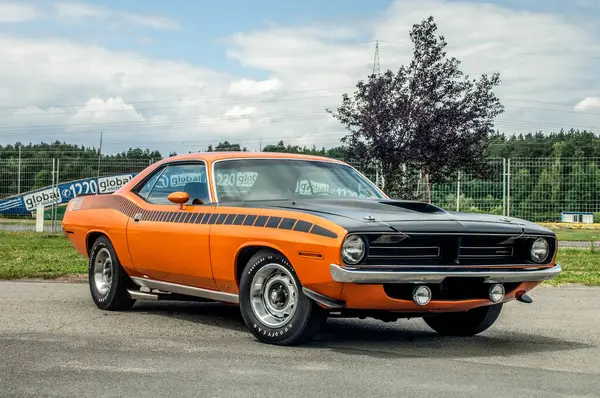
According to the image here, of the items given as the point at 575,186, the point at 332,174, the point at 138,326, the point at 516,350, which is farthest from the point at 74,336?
the point at 575,186

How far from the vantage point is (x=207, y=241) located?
24.8ft

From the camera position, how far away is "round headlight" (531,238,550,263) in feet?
24.1

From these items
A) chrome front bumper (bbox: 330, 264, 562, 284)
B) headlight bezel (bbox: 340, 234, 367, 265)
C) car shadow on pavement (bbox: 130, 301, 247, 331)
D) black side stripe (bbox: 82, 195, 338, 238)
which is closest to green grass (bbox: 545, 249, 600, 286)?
car shadow on pavement (bbox: 130, 301, 247, 331)

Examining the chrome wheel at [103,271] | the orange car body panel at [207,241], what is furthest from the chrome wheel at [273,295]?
the chrome wheel at [103,271]

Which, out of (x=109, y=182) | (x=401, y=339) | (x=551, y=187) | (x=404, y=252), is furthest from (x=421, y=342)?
(x=551, y=187)

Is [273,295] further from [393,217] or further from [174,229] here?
[174,229]

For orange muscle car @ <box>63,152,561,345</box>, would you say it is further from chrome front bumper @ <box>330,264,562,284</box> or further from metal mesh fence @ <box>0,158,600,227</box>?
metal mesh fence @ <box>0,158,600,227</box>

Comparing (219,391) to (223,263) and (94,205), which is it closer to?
(223,263)

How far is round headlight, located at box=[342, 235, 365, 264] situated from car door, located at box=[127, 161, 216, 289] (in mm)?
1563

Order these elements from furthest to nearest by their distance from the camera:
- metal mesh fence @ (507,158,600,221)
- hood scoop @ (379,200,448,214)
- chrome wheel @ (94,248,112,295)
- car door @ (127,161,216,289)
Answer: metal mesh fence @ (507,158,600,221)
chrome wheel @ (94,248,112,295)
car door @ (127,161,216,289)
hood scoop @ (379,200,448,214)

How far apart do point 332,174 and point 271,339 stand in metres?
2.04

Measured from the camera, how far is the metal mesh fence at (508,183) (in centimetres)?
2642

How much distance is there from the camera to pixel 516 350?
6.95m

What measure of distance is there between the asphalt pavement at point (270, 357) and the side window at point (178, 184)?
3.67ft
